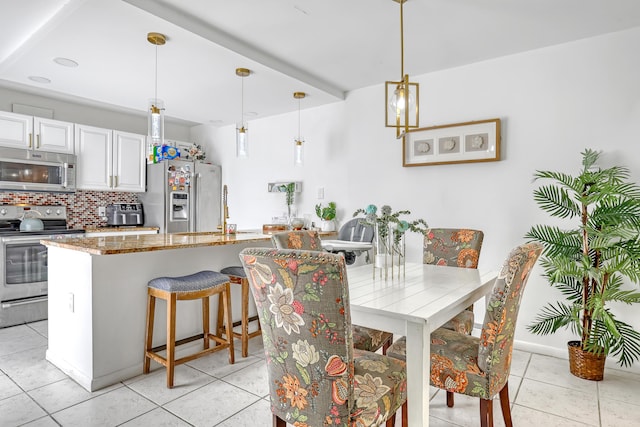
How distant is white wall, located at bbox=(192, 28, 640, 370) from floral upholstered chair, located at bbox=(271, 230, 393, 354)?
5.16ft

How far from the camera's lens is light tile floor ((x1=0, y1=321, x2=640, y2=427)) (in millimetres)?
1976

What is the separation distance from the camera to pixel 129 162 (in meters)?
4.89

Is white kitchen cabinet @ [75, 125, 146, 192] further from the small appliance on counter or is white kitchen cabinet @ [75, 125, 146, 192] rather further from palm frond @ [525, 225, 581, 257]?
palm frond @ [525, 225, 581, 257]

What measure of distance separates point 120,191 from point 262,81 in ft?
8.72

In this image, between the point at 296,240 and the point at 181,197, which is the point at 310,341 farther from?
the point at 181,197

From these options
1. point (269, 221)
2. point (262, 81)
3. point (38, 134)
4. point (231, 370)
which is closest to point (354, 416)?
point (231, 370)

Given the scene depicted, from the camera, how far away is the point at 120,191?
4.89 metres

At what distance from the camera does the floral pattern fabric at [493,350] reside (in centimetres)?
142

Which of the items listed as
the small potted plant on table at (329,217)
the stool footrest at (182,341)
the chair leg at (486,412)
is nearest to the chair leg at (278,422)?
the chair leg at (486,412)

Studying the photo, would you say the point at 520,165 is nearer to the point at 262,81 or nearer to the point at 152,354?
the point at 262,81

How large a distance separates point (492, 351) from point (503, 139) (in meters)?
2.25

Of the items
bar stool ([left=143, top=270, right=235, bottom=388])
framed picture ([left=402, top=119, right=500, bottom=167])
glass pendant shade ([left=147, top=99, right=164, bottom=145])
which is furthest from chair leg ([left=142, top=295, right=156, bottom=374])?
framed picture ([left=402, top=119, right=500, bottom=167])

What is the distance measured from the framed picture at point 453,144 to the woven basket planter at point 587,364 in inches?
62.4

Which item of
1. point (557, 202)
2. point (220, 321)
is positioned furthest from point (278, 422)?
point (557, 202)
